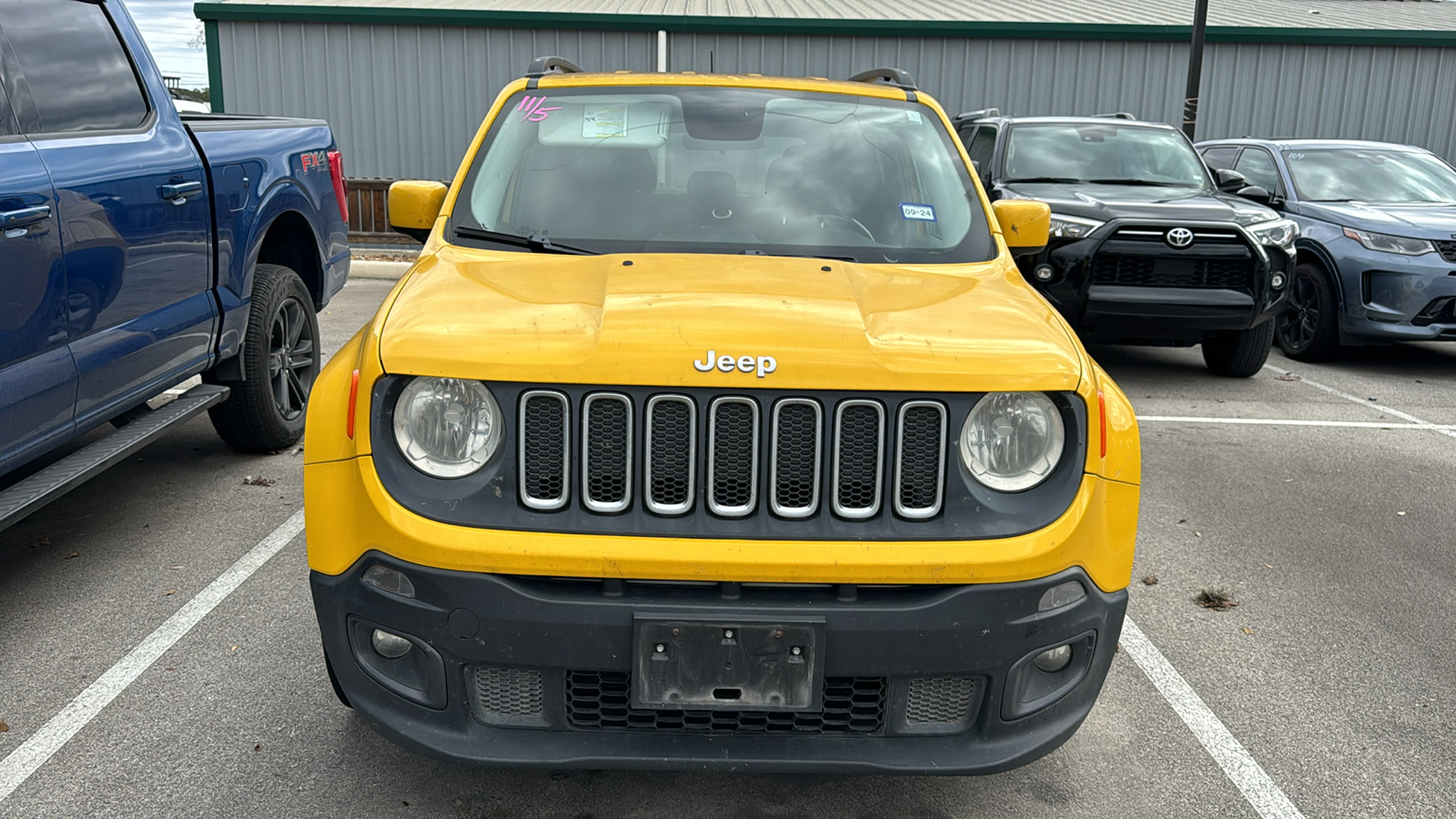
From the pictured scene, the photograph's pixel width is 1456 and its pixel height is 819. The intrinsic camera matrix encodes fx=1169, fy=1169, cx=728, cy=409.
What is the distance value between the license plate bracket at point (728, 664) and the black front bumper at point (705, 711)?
2cm

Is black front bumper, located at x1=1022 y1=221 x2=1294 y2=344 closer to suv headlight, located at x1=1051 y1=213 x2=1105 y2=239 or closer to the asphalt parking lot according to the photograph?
suv headlight, located at x1=1051 y1=213 x2=1105 y2=239

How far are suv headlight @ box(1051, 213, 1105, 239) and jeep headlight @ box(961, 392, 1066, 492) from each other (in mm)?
5664

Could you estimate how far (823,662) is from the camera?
2383mm

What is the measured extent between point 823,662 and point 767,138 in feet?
6.56

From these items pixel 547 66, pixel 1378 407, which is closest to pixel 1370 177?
pixel 1378 407

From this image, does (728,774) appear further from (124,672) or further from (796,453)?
(124,672)

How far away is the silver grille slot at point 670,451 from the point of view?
2.43m

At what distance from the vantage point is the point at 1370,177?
9.88 meters

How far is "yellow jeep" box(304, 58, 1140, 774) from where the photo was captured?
2.38 m

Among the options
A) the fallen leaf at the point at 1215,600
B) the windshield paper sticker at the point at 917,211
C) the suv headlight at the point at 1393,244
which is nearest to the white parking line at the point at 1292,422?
the suv headlight at the point at 1393,244

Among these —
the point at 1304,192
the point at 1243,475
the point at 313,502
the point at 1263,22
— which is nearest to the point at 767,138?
the point at 313,502

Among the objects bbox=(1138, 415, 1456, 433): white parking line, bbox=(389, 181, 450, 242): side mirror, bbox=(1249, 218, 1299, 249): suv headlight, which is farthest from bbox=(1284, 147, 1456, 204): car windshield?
bbox=(389, 181, 450, 242): side mirror

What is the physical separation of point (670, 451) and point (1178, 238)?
6236mm

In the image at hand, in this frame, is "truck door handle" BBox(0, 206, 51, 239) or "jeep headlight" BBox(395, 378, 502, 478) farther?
"truck door handle" BBox(0, 206, 51, 239)
